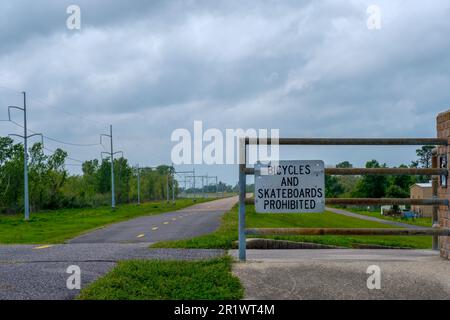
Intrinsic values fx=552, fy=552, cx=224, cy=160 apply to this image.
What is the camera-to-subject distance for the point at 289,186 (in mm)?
7500

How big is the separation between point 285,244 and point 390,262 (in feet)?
10.2

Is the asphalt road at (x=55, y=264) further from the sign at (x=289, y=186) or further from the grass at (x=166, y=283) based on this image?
the sign at (x=289, y=186)

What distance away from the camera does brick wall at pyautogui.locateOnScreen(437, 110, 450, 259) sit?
7441 mm

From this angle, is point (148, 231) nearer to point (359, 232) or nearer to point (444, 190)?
point (359, 232)

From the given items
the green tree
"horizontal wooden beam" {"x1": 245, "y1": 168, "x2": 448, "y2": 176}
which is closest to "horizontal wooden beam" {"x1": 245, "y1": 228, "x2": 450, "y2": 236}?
"horizontal wooden beam" {"x1": 245, "y1": 168, "x2": 448, "y2": 176}

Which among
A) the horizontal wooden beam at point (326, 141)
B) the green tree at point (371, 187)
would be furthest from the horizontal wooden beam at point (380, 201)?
the green tree at point (371, 187)

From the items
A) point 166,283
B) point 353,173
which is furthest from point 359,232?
point 166,283

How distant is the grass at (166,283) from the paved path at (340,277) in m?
0.25

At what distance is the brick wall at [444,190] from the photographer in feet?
24.4

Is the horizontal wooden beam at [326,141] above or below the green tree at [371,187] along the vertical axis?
above

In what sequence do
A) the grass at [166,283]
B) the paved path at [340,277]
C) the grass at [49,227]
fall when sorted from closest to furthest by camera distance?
the grass at [166,283], the paved path at [340,277], the grass at [49,227]

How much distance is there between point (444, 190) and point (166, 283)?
4119mm
